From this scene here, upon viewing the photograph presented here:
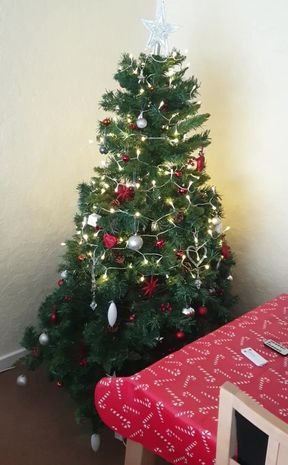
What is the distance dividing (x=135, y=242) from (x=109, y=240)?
11 cm

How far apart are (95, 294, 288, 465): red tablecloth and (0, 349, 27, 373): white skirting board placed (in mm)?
1168

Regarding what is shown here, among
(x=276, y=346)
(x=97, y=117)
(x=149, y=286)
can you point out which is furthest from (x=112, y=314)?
(x=97, y=117)

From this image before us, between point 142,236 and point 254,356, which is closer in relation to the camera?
point 254,356

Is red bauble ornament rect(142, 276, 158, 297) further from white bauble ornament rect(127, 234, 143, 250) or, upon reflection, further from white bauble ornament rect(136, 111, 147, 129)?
white bauble ornament rect(136, 111, 147, 129)

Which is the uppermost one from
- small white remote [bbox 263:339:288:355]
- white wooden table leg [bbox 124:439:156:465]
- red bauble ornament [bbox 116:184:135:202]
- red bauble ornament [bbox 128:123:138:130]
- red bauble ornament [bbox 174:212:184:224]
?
red bauble ornament [bbox 128:123:138:130]

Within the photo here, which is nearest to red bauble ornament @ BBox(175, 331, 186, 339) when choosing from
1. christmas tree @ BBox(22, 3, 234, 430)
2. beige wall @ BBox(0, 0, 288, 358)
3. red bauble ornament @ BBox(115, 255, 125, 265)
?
christmas tree @ BBox(22, 3, 234, 430)

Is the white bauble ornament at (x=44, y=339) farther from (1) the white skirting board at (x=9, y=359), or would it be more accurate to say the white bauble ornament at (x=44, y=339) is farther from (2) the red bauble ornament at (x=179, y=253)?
(2) the red bauble ornament at (x=179, y=253)

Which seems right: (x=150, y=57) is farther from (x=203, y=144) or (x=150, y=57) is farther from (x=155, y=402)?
(x=155, y=402)

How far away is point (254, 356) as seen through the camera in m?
1.10

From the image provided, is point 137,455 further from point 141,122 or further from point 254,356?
point 141,122

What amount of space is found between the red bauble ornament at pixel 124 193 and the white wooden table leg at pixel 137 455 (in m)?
0.83

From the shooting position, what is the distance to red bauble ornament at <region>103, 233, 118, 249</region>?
1480 mm

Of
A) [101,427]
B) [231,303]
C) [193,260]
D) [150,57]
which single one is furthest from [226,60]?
[101,427]

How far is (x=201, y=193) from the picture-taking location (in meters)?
1.64
